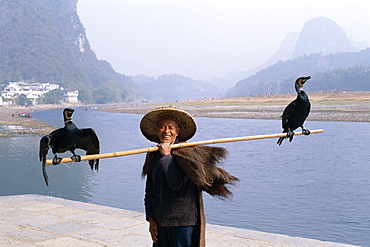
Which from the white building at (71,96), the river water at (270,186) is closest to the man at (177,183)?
the river water at (270,186)

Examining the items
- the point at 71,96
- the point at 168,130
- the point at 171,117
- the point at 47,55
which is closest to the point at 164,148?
the point at 168,130

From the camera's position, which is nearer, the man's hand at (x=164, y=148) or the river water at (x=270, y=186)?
Answer: the man's hand at (x=164, y=148)

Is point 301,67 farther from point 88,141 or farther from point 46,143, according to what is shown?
point 46,143

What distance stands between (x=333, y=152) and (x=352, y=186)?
7.73 m

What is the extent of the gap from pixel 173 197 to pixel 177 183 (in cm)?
13

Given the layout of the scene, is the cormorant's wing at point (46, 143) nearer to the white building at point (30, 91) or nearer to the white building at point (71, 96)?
the white building at point (30, 91)

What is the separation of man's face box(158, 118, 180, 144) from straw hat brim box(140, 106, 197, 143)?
4cm

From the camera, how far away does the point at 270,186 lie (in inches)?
506

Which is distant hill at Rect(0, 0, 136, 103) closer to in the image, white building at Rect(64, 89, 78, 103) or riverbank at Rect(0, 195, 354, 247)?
white building at Rect(64, 89, 78, 103)

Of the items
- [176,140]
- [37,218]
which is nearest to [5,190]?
[37,218]

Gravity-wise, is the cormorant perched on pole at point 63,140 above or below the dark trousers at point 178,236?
above

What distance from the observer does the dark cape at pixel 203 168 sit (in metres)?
3.01

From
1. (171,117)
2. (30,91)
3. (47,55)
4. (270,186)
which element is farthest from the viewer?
(47,55)

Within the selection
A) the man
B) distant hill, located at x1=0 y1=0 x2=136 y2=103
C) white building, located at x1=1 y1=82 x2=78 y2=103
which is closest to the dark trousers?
the man
